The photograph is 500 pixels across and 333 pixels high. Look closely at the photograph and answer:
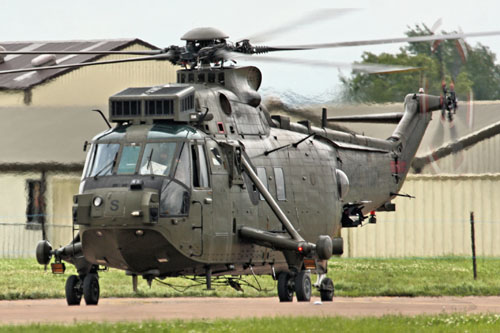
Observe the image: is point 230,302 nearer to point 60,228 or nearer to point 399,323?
point 399,323

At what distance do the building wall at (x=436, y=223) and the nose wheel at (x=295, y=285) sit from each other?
55.1 ft

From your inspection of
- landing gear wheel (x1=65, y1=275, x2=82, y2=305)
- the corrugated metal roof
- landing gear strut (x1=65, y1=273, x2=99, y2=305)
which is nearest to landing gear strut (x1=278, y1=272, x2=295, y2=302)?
landing gear strut (x1=65, y1=273, x2=99, y2=305)

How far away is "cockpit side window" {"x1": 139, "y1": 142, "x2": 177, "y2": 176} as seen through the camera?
20.4m

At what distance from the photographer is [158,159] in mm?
20562

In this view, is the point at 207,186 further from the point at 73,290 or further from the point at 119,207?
the point at 73,290

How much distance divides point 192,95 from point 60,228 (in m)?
19.6

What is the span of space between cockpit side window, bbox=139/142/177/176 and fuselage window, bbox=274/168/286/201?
10.4 ft

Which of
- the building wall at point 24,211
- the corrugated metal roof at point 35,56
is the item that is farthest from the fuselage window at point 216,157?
the corrugated metal roof at point 35,56

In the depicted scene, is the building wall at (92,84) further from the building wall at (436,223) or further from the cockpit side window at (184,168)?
the cockpit side window at (184,168)

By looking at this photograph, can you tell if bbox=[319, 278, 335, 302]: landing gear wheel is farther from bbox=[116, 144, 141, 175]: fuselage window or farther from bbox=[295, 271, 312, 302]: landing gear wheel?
bbox=[116, 144, 141, 175]: fuselage window

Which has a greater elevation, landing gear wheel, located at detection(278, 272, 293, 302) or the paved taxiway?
landing gear wheel, located at detection(278, 272, 293, 302)

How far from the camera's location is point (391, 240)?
39.4 metres

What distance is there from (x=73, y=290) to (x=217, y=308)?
2.76 metres

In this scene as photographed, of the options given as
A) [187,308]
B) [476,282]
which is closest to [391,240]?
[476,282]
